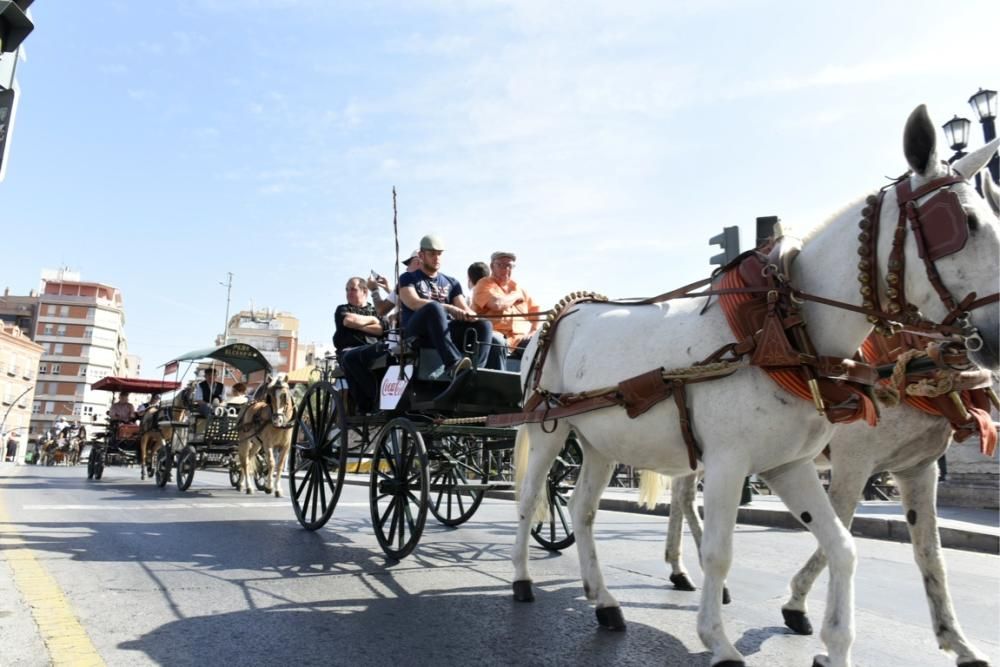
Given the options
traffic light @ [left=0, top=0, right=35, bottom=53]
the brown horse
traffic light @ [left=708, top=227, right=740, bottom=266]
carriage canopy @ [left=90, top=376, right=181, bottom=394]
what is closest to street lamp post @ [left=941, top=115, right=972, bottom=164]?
traffic light @ [left=708, top=227, right=740, bottom=266]

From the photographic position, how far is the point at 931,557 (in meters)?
3.50

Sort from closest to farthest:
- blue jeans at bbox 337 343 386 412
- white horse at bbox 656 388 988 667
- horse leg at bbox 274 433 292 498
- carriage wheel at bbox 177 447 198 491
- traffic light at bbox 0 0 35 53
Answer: white horse at bbox 656 388 988 667
traffic light at bbox 0 0 35 53
blue jeans at bbox 337 343 386 412
horse leg at bbox 274 433 292 498
carriage wheel at bbox 177 447 198 491

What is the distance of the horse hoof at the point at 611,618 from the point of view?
3865mm

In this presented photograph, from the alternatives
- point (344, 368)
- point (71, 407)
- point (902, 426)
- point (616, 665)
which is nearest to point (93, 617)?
point (616, 665)

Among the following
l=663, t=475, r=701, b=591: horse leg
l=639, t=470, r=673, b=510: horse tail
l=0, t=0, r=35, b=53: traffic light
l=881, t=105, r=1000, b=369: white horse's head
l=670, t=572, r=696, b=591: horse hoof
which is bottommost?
l=670, t=572, r=696, b=591: horse hoof

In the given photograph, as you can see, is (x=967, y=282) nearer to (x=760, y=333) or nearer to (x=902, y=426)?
(x=760, y=333)

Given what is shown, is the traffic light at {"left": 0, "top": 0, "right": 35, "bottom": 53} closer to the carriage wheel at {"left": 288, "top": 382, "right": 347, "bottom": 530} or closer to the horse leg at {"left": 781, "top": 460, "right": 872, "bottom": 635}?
the carriage wheel at {"left": 288, "top": 382, "right": 347, "bottom": 530}

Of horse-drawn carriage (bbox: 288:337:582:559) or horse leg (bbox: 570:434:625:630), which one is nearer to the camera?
horse leg (bbox: 570:434:625:630)

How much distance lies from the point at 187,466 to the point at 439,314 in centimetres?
1022

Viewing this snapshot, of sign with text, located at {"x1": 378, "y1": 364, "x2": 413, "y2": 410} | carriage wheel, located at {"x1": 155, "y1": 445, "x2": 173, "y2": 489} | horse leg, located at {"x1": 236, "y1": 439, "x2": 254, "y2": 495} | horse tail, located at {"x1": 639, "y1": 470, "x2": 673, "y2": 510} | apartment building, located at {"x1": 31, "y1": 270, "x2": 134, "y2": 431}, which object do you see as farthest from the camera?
apartment building, located at {"x1": 31, "y1": 270, "x2": 134, "y2": 431}

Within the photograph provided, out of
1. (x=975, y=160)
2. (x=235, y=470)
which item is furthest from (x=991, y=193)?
(x=235, y=470)

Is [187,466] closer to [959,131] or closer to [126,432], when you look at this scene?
[126,432]

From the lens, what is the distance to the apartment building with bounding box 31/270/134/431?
98.2 metres

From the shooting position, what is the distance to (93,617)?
12.5 ft
